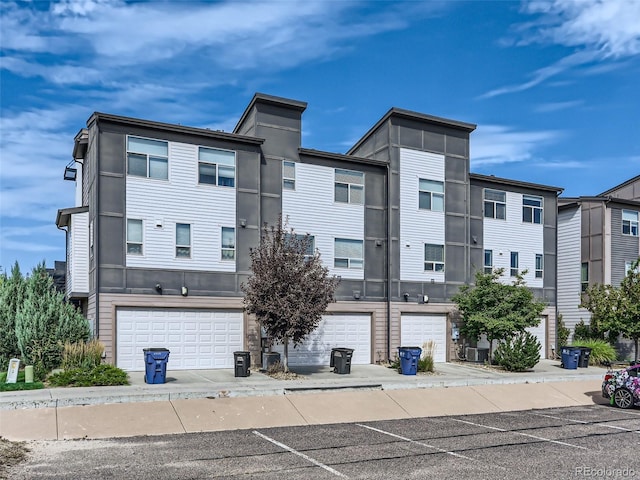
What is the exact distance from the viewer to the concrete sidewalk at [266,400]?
14.2 m

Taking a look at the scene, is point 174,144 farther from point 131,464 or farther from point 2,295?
point 131,464

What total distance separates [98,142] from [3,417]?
429 inches

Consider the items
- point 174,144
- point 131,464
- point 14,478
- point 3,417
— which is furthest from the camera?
point 174,144

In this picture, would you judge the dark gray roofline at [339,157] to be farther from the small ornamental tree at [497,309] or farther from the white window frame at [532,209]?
the white window frame at [532,209]

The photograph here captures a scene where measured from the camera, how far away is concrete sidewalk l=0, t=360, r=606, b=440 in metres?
14.2

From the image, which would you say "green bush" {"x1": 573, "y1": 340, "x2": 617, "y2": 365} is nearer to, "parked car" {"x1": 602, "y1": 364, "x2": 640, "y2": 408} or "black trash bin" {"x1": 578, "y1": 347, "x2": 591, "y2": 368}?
"black trash bin" {"x1": 578, "y1": 347, "x2": 591, "y2": 368}

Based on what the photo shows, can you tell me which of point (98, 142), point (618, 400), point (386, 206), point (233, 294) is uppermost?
point (98, 142)

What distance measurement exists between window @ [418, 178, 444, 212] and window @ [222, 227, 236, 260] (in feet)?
29.1

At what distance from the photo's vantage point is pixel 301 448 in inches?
488

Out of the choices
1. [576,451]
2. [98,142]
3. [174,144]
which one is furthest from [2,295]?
[576,451]

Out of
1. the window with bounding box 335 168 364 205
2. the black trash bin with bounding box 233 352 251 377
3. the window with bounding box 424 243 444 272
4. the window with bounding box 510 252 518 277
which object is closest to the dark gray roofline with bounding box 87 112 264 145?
the window with bounding box 335 168 364 205

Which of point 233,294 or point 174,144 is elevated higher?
point 174,144

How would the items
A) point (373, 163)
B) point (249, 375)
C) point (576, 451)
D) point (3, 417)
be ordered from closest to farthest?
point (576, 451) < point (3, 417) < point (249, 375) < point (373, 163)

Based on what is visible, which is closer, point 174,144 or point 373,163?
point 174,144
